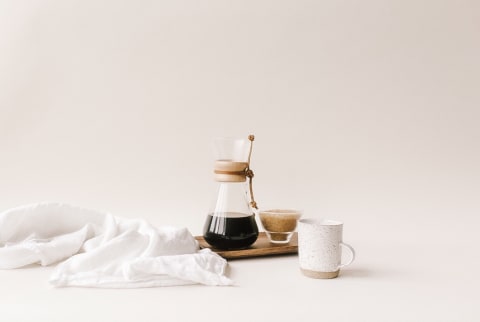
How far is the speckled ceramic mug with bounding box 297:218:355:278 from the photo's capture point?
1.20 meters

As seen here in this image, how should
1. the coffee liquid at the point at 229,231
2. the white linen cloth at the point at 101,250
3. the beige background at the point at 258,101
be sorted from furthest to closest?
1. the beige background at the point at 258,101
2. the coffee liquid at the point at 229,231
3. the white linen cloth at the point at 101,250

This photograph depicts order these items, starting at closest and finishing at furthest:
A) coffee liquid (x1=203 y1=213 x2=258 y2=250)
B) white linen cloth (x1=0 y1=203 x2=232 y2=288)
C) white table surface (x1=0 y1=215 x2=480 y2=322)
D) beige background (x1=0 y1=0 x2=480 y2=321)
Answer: white table surface (x1=0 y1=215 x2=480 y2=322) < white linen cloth (x1=0 y1=203 x2=232 y2=288) < coffee liquid (x1=203 y1=213 x2=258 y2=250) < beige background (x1=0 y1=0 x2=480 y2=321)

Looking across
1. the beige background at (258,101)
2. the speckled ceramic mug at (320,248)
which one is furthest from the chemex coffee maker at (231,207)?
the beige background at (258,101)

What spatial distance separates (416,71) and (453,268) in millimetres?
1111

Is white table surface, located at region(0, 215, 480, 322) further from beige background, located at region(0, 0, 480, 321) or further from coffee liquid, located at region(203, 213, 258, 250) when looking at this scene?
beige background, located at region(0, 0, 480, 321)

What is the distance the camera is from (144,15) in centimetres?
233

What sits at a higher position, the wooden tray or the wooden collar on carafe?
the wooden collar on carafe

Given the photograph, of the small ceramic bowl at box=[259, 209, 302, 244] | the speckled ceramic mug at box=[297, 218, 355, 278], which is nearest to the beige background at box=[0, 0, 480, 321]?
the small ceramic bowl at box=[259, 209, 302, 244]

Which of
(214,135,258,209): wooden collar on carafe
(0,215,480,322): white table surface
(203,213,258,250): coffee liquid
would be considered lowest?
(0,215,480,322): white table surface

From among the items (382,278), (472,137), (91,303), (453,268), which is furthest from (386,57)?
(91,303)

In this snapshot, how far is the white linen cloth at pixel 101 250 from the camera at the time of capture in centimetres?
118

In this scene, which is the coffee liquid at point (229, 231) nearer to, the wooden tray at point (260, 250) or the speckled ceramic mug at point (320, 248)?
the wooden tray at point (260, 250)

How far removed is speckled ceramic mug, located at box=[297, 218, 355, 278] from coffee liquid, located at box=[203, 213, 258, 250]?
8.6 inches

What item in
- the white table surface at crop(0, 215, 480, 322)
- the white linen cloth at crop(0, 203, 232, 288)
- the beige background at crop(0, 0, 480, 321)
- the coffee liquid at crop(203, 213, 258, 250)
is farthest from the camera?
the beige background at crop(0, 0, 480, 321)
